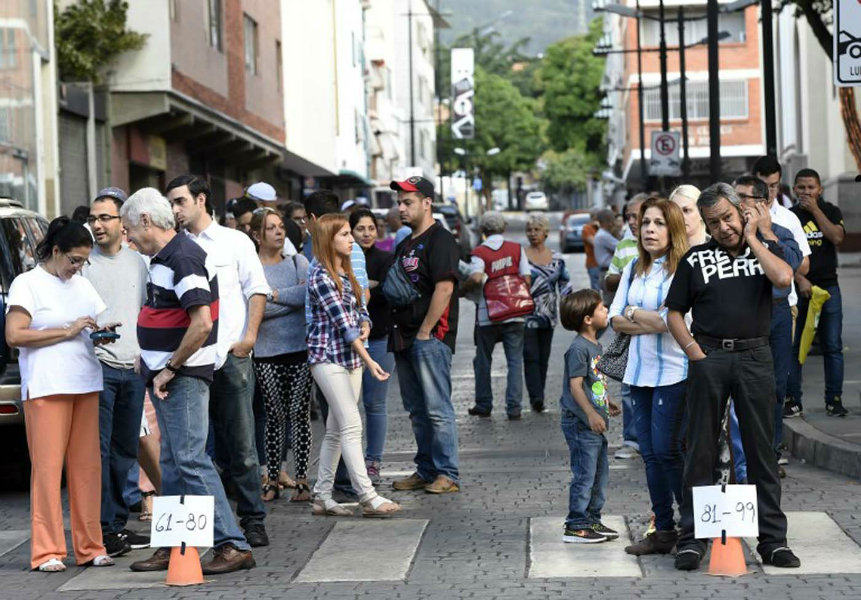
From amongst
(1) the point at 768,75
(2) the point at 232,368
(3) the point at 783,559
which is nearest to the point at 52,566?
(2) the point at 232,368

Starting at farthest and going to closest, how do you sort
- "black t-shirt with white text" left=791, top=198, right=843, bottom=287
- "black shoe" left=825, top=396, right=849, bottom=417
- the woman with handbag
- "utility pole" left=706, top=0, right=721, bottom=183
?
"utility pole" left=706, top=0, right=721, bottom=183
"black shoe" left=825, top=396, right=849, bottom=417
"black t-shirt with white text" left=791, top=198, right=843, bottom=287
the woman with handbag

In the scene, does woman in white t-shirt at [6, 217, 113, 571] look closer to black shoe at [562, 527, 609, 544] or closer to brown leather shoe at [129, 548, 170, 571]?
brown leather shoe at [129, 548, 170, 571]

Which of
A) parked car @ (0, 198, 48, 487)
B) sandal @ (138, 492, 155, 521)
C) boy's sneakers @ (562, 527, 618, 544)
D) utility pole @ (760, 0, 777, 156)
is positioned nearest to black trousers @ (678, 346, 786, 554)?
boy's sneakers @ (562, 527, 618, 544)

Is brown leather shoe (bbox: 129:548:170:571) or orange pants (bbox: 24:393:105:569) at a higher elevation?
orange pants (bbox: 24:393:105:569)

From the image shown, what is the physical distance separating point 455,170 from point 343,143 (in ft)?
231

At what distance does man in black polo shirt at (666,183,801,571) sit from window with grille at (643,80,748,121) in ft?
201

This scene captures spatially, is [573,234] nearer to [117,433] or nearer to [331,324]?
[331,324]

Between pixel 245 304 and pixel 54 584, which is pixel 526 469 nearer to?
pixel 245 304

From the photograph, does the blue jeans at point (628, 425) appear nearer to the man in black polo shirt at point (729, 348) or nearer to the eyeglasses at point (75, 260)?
the man in black polo shirt at point (729, 348)

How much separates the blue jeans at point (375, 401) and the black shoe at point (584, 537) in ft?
7.36

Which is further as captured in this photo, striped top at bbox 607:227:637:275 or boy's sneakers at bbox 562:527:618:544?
striped top at bbox 607:227:637:275

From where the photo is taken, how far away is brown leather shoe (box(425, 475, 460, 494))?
1055 cm

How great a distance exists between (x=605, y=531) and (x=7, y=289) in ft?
15.5

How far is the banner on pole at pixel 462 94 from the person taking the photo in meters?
100
